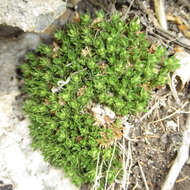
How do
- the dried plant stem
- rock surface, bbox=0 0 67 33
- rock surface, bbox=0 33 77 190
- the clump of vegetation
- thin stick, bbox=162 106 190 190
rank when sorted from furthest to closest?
1. rock surface, bbox=0 33 77 190
2. the dried plant stem
3. thin stick, bbox=162 106 190 190
4. the clump of vegetation
5. rock surface, bbox=0 0 67 33

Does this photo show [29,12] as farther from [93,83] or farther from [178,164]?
[178,164]

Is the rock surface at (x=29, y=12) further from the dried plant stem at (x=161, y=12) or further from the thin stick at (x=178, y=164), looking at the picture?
the thin stick at (x=178, y=164)

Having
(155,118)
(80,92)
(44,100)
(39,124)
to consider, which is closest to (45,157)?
(39,124)

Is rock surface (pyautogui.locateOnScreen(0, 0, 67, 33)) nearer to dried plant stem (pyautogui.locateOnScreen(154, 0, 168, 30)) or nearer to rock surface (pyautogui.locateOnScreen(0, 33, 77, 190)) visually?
rock surface (pyautogui.locateOnScreen(0, 33, 77, 190))

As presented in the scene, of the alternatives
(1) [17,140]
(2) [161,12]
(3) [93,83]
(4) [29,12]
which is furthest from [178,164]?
(4) [29,12]

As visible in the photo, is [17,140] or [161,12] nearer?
[161,12]

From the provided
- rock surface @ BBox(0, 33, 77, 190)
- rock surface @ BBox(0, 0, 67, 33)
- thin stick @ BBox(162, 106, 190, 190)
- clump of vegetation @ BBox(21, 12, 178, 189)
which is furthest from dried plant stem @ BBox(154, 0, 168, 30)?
rock surface @ BBox(0, 33, 77, 190)

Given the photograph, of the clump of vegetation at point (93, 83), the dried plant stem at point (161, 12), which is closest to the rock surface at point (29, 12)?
the clump of vegetation at point (93, 83)
